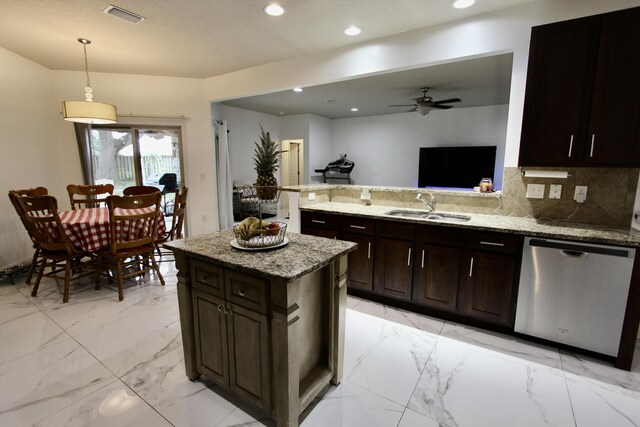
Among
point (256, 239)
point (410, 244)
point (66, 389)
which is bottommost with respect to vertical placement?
point (66, 389)

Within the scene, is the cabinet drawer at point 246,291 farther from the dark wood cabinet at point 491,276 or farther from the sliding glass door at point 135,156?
the sliding glass door at point 135,156

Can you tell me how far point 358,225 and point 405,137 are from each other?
5406 millimetres

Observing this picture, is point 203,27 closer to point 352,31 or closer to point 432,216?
point 352,31

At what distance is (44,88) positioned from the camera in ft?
14.0

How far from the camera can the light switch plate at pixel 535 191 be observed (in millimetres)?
2584

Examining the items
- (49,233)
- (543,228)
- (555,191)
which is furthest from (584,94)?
(49,233)

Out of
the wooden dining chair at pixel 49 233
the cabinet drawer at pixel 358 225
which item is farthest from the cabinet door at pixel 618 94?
the wooden dining chair at pixel 49 233

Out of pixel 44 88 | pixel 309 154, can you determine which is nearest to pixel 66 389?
pixel 44 88

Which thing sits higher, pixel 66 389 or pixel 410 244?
pixel 410 244

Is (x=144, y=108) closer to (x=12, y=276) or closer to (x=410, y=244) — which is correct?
(x=12, y=276)

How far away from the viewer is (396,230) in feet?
9.10

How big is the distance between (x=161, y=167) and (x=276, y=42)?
10.1 feet

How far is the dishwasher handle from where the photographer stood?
6.51 feet

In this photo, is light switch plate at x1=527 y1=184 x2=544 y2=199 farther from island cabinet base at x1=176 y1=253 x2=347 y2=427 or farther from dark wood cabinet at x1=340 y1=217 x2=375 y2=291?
island cabinet base at x1=176 y1=253 x2=347 y2=427
